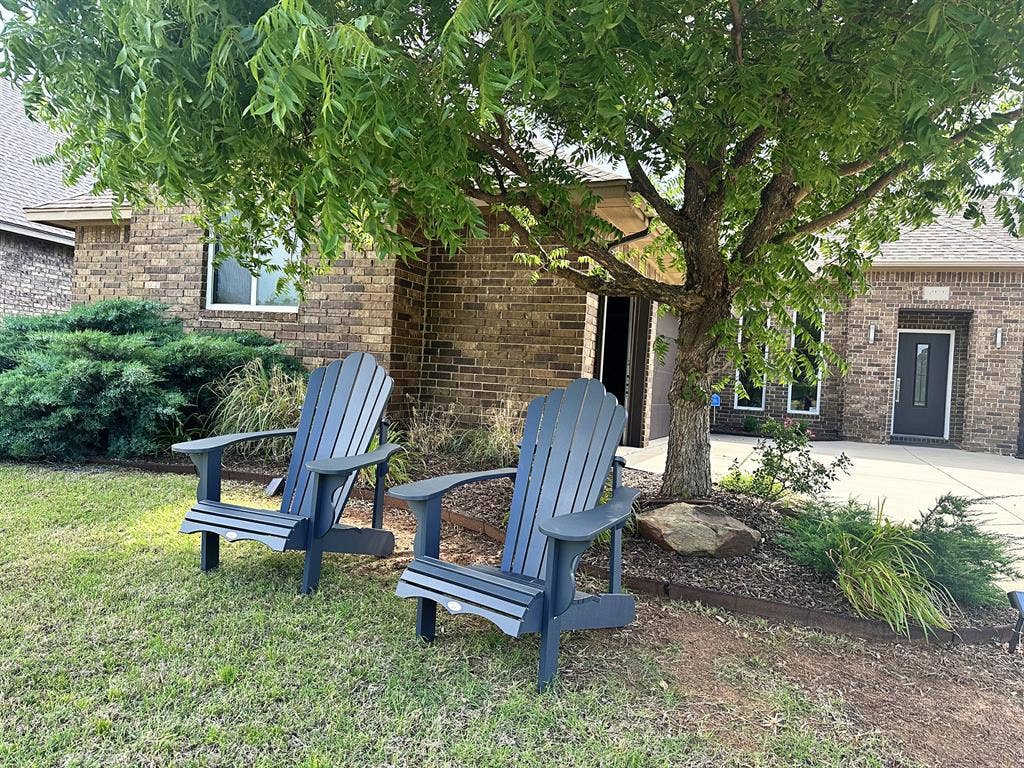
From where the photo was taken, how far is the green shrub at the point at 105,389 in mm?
5512

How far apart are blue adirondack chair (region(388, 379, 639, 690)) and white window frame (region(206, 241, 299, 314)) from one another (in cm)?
524

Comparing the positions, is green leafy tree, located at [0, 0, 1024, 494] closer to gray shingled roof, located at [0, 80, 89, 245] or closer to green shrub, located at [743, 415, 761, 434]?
green shrub, located at [743, 415, 761, 434]

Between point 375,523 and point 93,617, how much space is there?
4.62ft

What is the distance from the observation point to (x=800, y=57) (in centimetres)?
293

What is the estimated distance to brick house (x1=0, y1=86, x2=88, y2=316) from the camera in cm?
1115

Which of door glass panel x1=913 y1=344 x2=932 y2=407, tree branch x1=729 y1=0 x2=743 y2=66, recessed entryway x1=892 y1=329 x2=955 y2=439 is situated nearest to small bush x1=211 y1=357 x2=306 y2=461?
tree branch x1=729 y1=0 x2=743 y2=66

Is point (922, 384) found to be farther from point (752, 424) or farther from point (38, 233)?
point (38, 233)

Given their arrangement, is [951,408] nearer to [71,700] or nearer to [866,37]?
[866,37]

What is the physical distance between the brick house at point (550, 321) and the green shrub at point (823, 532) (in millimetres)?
3142

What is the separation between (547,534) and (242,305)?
22.1 feet

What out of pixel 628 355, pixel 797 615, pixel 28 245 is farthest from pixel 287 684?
pixel 28 245

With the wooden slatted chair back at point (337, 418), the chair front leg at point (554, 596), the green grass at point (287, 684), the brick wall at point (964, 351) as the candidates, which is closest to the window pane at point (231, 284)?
the wooden slatted chair back at point (337, 418)

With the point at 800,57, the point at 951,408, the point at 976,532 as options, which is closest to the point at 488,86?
the point at 800,57

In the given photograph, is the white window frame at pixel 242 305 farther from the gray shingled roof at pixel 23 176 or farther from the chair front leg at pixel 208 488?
the chair front leg at pixel 208 488
